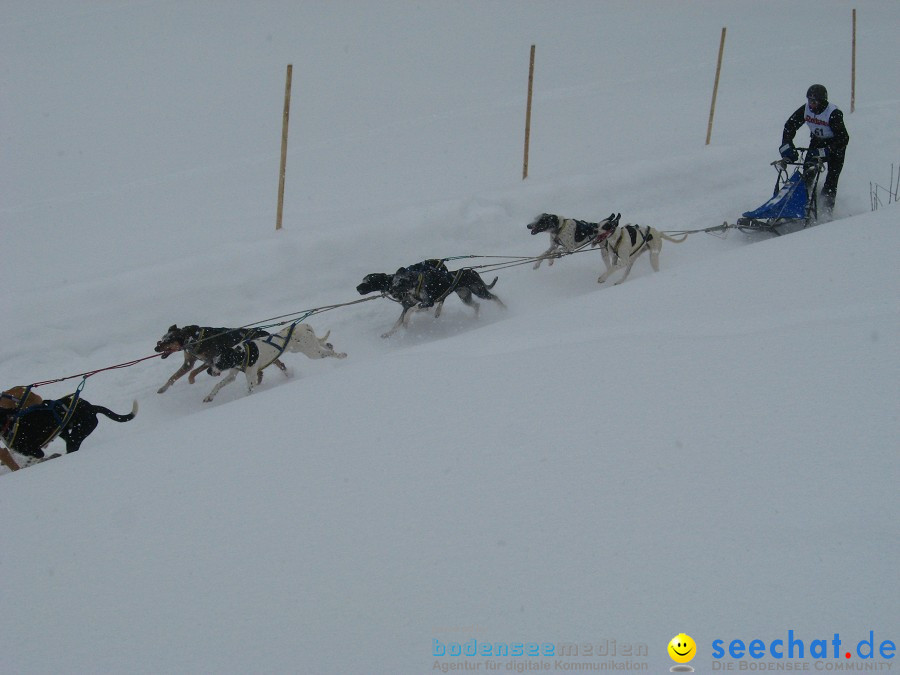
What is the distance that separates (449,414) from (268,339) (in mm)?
2020

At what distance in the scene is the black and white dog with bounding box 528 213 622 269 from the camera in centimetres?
617

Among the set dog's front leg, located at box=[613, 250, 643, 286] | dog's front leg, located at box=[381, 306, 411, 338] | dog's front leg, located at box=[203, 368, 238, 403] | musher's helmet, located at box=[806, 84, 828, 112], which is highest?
musher's helmet, located at box=[806, 84, 828, 112]

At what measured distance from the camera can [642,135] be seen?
927cm

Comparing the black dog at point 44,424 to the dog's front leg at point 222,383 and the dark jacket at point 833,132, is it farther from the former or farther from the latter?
the dark jacket at point 833,132

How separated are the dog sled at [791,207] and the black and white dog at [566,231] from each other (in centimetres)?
139

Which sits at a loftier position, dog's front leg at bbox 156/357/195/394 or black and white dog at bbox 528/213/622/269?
black and white dog at bbox 528/213/622/269

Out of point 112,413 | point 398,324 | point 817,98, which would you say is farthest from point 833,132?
point 112,413

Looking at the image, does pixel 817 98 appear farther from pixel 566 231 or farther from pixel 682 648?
pixel 682 648

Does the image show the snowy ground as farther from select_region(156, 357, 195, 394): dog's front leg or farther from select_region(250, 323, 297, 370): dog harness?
select_region(250, 323, 297, 370): dog harness

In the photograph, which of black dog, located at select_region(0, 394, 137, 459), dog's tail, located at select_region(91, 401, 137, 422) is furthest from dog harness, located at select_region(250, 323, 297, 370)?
black dog, located at select_region(0, 394, 137, 459)

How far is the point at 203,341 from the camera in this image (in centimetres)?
507

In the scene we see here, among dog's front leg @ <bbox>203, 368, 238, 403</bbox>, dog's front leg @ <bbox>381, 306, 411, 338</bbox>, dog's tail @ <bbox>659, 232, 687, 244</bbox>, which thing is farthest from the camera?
dog's tail @ <bbox>659, 232, 687, 244</bbox>

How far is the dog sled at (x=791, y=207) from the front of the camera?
21.2ft

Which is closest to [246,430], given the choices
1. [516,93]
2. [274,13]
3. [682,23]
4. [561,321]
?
[561,321]
